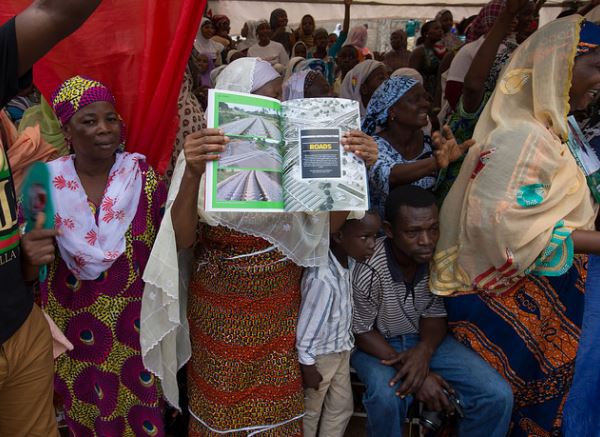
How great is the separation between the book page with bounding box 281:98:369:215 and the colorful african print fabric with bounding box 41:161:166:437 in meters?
0.81

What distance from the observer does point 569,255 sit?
2.04 meters

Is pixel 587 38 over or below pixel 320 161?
over

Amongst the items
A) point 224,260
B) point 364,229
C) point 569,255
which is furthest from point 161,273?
point 569,255

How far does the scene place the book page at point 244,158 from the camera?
156 cm

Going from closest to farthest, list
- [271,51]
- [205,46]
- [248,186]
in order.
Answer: [248,186] < [205,46] < [271,51]

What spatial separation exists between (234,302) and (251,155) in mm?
681

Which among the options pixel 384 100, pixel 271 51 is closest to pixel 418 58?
pixel 271 51

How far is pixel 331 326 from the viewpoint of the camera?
→ 7.07 ft

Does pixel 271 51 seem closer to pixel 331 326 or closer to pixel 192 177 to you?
pixel 331 326

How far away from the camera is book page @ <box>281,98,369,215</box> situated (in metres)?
1.60

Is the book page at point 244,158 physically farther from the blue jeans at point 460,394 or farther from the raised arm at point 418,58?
the raised arm at point 418,58

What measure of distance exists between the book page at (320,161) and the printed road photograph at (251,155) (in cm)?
4

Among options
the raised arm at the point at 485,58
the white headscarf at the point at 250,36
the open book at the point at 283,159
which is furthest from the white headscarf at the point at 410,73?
the white headscarf at the point at 250,36

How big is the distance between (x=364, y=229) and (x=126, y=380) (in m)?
1.34
